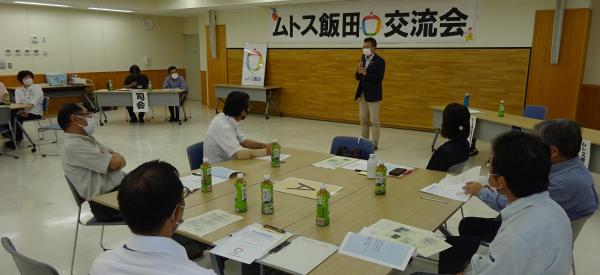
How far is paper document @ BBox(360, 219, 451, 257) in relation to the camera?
173 centimetres

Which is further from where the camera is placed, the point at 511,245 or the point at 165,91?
the point at 165,91

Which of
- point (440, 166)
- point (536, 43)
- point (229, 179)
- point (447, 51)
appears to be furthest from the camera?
point (447, 51)

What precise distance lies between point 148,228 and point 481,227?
2.04m

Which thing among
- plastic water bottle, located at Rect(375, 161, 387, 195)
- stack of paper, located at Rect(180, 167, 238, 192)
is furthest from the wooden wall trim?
stack of paper, located at Rect(180, 167, 238, 192)

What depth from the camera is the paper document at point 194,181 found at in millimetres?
2515

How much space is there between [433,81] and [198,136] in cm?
443

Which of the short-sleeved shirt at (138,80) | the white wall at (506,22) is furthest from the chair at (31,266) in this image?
the short-sleeved shirt at (138,80)

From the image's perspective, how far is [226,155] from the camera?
329 centimetres

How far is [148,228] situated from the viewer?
1.22m

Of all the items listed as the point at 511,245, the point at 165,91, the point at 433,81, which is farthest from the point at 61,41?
the point at 511,245

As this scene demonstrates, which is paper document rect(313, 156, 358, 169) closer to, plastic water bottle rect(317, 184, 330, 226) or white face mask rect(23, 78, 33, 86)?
plastic water bottle rect(317, 184, 330, 226)

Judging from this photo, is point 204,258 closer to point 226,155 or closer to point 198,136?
point 226,155

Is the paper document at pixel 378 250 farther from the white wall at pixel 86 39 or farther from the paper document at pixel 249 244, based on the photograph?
the white wall at pixel 86 39

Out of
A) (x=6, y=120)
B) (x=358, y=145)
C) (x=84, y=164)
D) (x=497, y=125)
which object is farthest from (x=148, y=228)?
(x=6, y=120)
